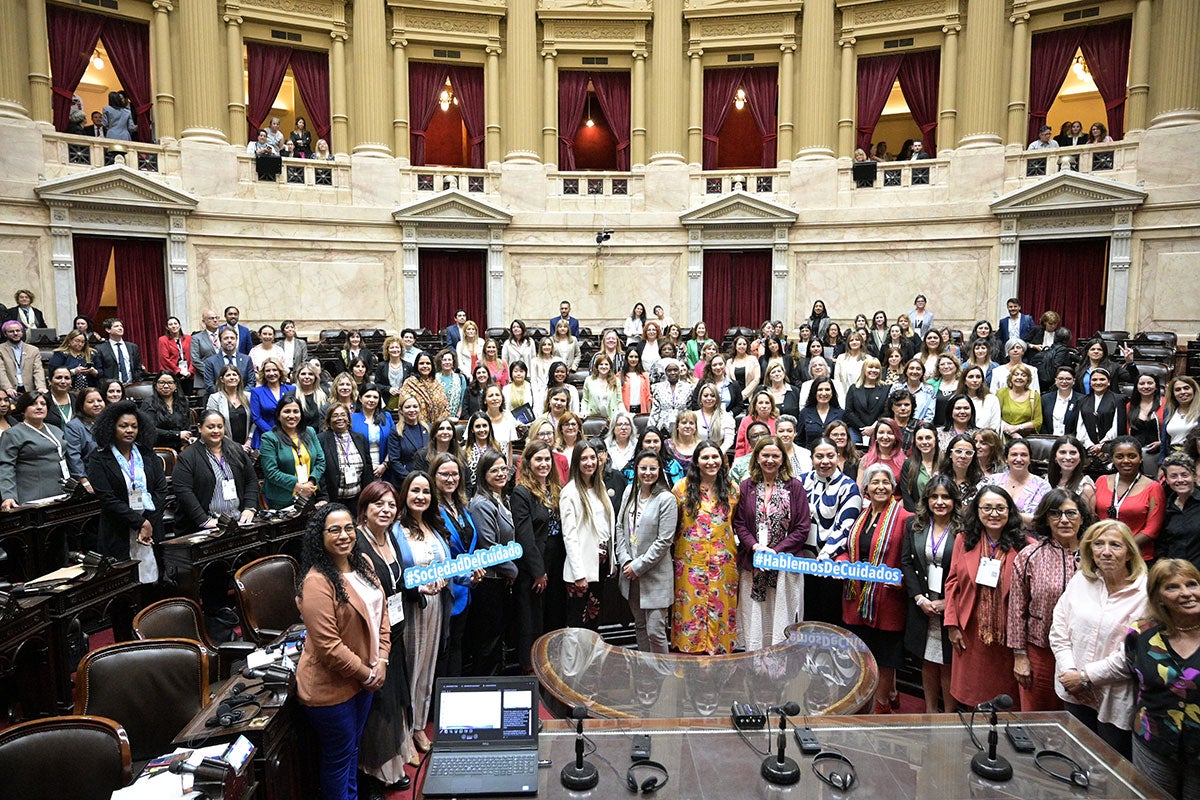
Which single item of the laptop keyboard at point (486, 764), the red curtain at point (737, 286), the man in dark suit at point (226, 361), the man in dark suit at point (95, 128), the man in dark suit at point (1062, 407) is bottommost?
the laptop keyboard at point (486, 764)

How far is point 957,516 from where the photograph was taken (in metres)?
4.38

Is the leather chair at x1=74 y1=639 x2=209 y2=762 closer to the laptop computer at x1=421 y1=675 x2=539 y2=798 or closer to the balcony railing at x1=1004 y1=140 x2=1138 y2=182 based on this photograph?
the laptop computer at x1=421 y1=675 x2=539 y2=798

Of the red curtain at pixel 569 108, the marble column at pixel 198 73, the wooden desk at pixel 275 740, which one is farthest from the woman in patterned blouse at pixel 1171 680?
the marble column at pixel 198 73

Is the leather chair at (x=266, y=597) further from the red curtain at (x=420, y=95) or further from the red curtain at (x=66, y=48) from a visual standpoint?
the red curtain at (x=420, y=95)

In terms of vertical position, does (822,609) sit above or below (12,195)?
below

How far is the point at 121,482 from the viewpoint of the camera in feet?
17.8

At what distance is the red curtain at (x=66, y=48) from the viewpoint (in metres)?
13.7

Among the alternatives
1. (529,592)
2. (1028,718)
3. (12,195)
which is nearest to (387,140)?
(12,195)

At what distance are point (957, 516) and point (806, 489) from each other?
3.39ft

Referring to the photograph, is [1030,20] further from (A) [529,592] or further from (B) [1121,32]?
(A) [529,592]

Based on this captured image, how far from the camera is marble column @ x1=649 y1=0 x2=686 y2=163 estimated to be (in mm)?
16531

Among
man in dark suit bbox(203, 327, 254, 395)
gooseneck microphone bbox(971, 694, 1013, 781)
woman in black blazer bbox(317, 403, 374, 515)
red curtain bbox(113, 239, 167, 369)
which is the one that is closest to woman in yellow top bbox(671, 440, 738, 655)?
gooseneck microphone bbox(971, 694, 1013, 781)

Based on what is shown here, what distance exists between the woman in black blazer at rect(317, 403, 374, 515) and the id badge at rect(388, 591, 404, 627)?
2708 millimetres

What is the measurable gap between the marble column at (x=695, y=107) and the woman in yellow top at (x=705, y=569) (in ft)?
43.0
